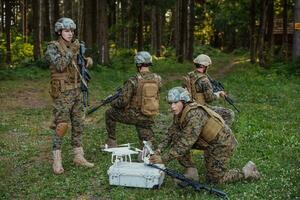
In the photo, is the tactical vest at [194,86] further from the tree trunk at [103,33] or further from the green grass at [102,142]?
the tree trunk at [103,33]

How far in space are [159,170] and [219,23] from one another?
57.4 meters

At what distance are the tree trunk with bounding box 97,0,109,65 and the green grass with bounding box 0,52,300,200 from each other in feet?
20.6

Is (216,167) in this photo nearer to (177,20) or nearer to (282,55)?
(282,55)

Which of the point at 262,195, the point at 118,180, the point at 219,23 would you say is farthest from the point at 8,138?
the point at 219,23

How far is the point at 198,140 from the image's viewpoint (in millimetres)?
8500

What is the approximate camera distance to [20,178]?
9.34 m

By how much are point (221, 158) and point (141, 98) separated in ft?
7.94

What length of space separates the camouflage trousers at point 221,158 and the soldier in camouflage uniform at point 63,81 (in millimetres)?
2492

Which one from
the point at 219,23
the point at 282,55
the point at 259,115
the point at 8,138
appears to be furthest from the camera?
the point at 219,23

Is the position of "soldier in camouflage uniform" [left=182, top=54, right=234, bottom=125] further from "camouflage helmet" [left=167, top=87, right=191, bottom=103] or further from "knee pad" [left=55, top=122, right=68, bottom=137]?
"knee pad" [left=55, top=122, right=68, bottom=137]

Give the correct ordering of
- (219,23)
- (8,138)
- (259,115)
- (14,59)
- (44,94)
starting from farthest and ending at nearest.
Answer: (219,23)
(14,59)
(44,94)
(259,115)
(8,138)

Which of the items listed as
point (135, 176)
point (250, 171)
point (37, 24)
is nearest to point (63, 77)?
point (135, 176)

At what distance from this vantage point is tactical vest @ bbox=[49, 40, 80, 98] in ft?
31.0

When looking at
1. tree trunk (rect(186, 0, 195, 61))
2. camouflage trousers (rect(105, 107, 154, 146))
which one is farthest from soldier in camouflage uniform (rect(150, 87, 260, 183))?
tree trunk (rect(186, 0, 195, 61))
